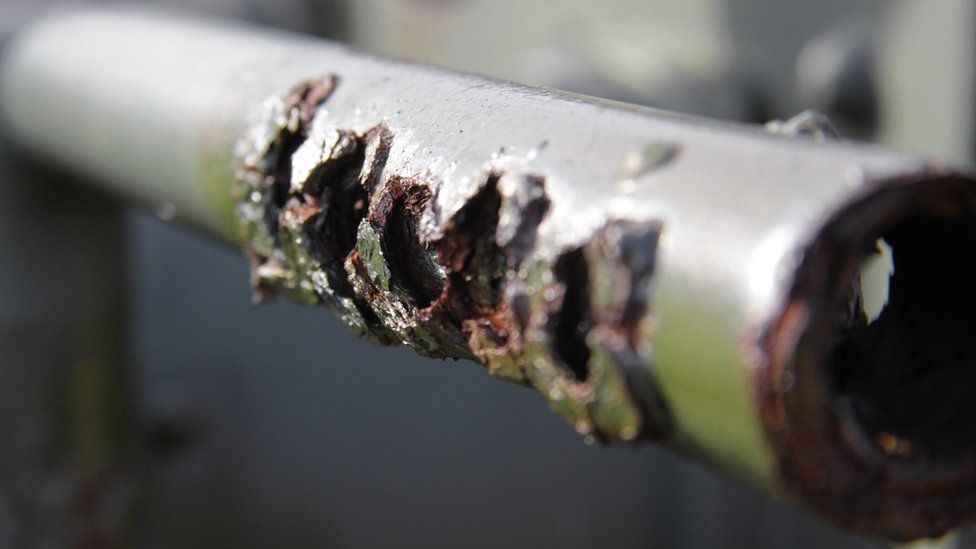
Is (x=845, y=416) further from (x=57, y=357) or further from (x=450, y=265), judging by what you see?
(x=57, y=357)

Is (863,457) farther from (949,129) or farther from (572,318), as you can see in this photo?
(949,129)

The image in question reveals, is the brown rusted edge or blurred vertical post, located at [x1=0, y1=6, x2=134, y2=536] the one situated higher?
the brown rusted edge

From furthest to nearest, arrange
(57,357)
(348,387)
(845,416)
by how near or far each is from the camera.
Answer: (348,387), (57,357), (845,416)

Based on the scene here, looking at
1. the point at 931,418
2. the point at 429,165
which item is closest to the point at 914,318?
the point at 931,418

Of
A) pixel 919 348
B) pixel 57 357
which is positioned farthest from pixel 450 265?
pixel 57 357

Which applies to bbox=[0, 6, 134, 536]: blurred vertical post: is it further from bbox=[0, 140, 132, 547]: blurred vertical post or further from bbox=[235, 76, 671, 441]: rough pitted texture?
bbox=[235, 76, 671, 441]: rough pitted texture

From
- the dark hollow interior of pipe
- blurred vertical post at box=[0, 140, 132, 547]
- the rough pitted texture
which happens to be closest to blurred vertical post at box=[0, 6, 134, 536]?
blurred vertical post at box=[0, 140, 132, 547]
